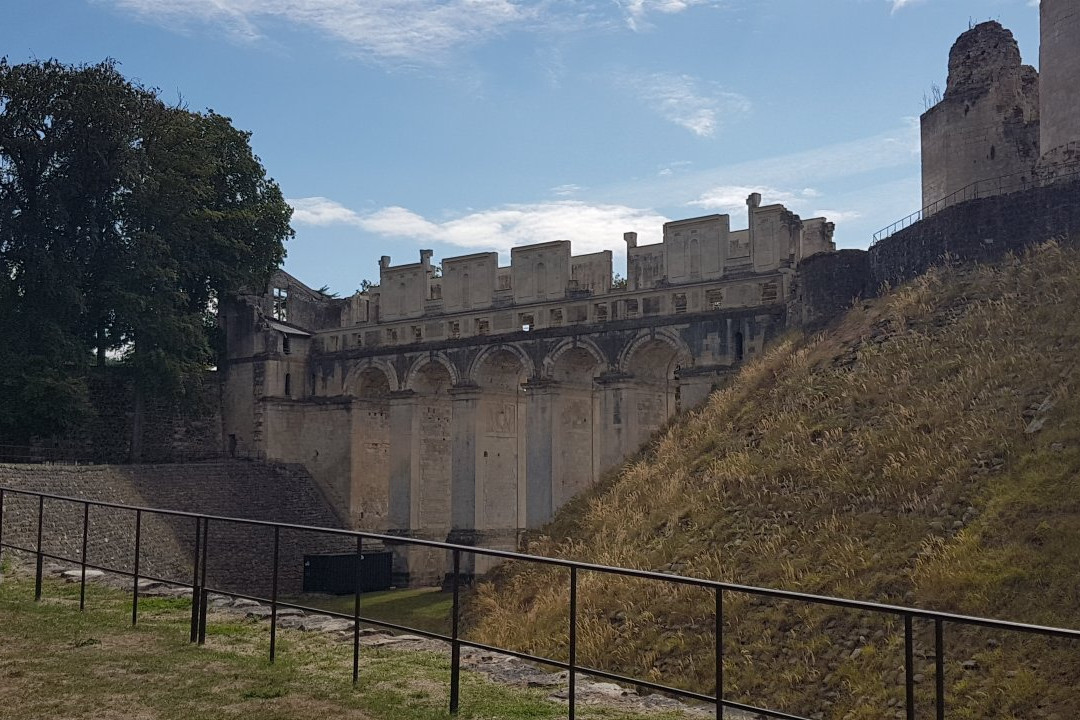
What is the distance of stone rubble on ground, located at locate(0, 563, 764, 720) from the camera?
8539mm

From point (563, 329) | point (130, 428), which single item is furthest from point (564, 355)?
point (130, 428)

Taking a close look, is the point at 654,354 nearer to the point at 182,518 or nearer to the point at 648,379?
the point at 648,379

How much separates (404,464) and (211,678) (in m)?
23.8

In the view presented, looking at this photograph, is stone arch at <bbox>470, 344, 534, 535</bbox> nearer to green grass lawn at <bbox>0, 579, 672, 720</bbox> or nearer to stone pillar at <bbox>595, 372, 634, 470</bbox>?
stone pillar at <bbox>595, 372, 634, 470</bbox>

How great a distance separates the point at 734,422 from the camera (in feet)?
66.3

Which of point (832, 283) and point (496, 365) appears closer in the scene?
point (832, 283)

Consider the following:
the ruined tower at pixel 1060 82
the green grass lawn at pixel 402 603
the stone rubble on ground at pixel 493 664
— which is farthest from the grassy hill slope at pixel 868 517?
the ruined tower at pixel 1060 82

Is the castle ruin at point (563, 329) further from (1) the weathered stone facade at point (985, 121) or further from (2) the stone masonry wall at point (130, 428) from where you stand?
(2) the stone masonry wall at point (130, 428)

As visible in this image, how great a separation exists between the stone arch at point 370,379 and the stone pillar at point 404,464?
2.70 ft

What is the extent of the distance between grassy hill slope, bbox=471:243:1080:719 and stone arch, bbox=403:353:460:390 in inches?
413

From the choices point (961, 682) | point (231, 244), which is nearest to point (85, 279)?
point (231, 244)

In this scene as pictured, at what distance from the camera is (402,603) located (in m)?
24.9

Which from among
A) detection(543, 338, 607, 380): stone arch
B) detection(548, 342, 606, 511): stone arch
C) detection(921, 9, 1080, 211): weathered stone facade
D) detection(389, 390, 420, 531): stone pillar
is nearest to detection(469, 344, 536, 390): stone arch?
detection(543, 338, 607, 380): stone arch

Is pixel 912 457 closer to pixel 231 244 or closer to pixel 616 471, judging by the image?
pixel 616 471
